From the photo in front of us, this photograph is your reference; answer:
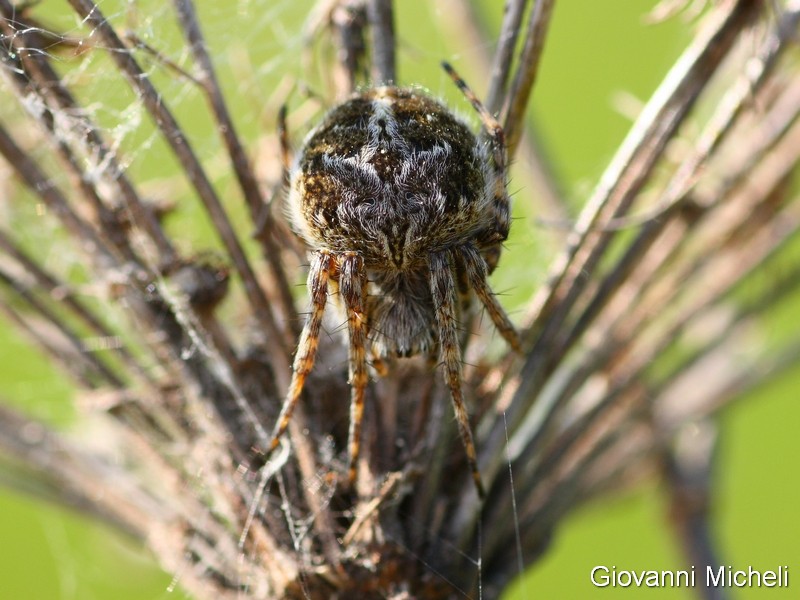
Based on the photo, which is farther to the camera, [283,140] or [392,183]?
[283,140]

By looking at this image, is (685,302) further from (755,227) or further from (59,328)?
(59,328)

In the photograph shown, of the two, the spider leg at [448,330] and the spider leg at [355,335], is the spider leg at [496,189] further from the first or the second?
the spider leg at [355,335]

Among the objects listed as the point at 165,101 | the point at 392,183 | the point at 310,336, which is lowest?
the point at 310,336

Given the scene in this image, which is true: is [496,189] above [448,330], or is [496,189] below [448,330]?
above

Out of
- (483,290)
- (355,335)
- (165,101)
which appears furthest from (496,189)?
(165,101)

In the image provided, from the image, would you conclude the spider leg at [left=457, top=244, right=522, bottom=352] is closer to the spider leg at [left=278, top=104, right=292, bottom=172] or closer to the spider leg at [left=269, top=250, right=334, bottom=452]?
the spider leg at [left=269, top=250, right=334, bottom=452]

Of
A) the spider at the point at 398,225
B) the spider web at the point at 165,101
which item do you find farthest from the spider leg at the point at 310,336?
the spider web at the point at 165,101

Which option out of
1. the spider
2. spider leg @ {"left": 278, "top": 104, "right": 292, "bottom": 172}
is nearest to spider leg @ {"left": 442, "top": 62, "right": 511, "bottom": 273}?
the spider

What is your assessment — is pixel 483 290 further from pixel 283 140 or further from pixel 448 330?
pixel 283 140
